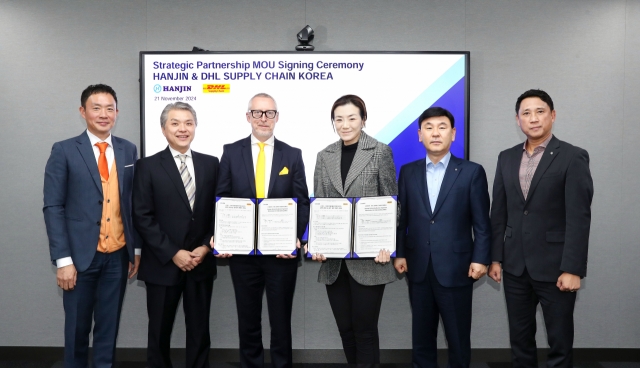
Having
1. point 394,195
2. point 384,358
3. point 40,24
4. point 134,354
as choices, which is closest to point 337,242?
point 394,195

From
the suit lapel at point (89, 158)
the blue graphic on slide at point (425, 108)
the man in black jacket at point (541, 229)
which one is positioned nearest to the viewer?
the man in black jacket at point (541, 229)

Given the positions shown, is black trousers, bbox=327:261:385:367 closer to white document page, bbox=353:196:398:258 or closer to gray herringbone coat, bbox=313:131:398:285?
gray herringbone coat, bbox=313:131:398:285

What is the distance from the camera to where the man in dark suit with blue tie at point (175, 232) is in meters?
2.85

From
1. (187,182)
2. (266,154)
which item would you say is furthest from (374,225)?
(187,182)

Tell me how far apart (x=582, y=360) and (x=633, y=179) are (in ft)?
4.90

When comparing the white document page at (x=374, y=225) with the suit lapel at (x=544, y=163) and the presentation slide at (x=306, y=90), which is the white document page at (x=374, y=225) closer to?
the suit lapel at (x=544, y=163)

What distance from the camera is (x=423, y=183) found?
9.26ft

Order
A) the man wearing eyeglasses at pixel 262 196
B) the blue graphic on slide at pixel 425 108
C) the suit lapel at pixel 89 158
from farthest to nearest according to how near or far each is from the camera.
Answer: the blue graphic on slide at pixel 425 108, the man wearing eyeglasses at pixel 262 196, the suit lapel at pixel 89 158

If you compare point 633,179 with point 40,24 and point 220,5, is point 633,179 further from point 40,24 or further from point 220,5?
point 40,24

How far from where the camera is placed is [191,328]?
9.77 ft

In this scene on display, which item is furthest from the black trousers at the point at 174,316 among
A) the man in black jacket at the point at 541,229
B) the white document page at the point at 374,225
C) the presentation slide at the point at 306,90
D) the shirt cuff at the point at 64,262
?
the man in black jacket at the point at 541,229

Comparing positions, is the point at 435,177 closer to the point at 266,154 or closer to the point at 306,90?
the point at 266,154

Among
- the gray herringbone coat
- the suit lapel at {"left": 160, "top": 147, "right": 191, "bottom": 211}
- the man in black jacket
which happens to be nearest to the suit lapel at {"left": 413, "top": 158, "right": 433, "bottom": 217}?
the gray herringbone coat

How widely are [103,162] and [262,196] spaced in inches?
39.0
